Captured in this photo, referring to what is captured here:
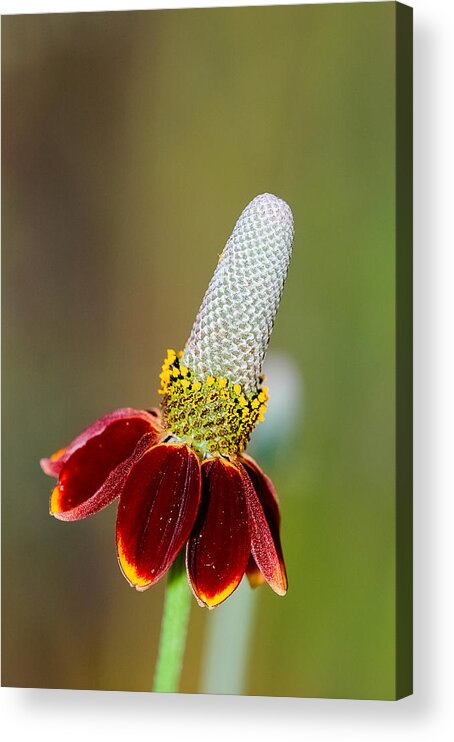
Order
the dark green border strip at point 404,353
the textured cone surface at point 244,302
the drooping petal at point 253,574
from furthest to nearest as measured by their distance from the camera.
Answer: the dark green border strip at point 404,353
the drooping petal at point 253,574
the textured cone surface at point 244,302

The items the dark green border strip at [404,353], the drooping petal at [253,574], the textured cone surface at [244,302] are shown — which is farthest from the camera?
the dark green border strip at [404,353]

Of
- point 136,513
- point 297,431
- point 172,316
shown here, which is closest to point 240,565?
point 136,513

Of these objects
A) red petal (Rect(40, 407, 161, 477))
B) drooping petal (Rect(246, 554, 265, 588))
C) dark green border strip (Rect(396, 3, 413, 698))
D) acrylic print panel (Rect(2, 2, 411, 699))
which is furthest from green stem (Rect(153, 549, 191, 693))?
dark green border strip (Rect(396, 3, 413, 698))

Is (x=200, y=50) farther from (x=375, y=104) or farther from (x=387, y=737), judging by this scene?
(x=387, y=737)

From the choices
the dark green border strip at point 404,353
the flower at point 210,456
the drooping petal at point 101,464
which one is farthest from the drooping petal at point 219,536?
the dark green border strip at point 404,353

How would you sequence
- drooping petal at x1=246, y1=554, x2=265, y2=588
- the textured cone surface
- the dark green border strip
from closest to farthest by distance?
the textured cone surface, drooping petal at x1=246, y1=554, x2=265, y2=588, the dark green border strip

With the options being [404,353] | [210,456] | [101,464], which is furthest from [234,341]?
[404,353]

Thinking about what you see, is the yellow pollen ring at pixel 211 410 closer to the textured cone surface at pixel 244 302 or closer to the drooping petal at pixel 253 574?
the textured cone surface at pixel 244 302

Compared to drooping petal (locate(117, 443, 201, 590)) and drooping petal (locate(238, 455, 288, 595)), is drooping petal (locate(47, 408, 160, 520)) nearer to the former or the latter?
drooping petal (locate(117, 443, 201, 590))

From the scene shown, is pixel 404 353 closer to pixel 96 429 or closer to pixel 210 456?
pixel 210 456
